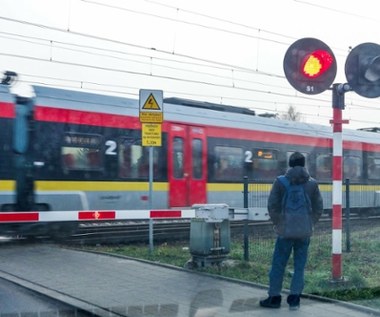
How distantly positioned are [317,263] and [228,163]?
8091 millimetres

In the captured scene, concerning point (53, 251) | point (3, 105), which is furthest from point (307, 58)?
point (3, 105)

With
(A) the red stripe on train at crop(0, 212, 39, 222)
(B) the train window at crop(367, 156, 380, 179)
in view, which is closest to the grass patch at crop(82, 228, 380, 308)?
(A) the red stripe on train at crop(0, 212, 39, 222)

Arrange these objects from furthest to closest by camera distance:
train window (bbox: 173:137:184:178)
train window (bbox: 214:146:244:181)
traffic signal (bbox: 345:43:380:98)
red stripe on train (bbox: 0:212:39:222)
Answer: train window (bbox: 214:146:244:181), train window (bbox: 173:137:184:178), red stripe on train (bbox: 0:212:39:222), traffic signal (bbox: 345:43:380:98)

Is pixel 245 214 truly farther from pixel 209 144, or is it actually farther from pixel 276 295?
pixel 209 144

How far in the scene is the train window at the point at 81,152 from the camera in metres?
15.5

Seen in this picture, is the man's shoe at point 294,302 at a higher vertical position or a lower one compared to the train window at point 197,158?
lower

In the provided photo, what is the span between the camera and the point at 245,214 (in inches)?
420

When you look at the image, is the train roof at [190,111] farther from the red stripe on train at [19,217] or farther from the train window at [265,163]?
the red stripe on train at [19,217]

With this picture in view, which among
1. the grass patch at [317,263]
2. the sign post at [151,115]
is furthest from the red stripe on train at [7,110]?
the sign post at [151,115]

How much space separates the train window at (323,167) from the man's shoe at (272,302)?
14.4 metres

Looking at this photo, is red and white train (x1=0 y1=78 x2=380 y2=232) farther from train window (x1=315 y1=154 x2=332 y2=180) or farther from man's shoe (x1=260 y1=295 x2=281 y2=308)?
man's shoe (x1=260 y1=295 x2=281 y2=308)

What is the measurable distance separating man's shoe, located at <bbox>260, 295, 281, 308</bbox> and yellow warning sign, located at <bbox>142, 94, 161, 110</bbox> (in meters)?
5.34

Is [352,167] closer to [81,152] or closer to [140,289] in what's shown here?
[81,152]

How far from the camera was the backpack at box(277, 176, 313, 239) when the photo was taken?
7773mm
